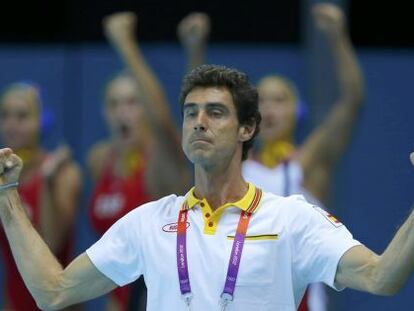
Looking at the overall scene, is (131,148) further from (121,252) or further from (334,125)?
(121,252)

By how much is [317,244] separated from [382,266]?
0.91 feet

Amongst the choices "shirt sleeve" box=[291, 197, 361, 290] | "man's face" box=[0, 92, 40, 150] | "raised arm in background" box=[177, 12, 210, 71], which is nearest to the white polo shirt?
"shirt sleeve" box=[291, 197, 361, 290]

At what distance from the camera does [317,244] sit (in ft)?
14.5

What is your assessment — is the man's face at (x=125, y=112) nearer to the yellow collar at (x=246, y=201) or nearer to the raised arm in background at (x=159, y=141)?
the raised arm in background at (x=159, y=141)

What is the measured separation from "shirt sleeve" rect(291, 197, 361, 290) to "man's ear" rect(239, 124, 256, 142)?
323 mm

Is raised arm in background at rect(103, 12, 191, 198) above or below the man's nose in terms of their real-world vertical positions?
below

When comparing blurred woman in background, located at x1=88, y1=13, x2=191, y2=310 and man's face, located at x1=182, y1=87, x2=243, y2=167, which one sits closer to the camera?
man's face, located at x1=182, y1=87, x2=243, y2=167

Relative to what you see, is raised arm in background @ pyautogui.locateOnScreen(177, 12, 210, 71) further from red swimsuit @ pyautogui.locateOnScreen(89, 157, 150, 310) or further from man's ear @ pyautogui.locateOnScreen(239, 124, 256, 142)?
man's ear @ pyautogui.locateOnScreen(239, 124, 256, 142)

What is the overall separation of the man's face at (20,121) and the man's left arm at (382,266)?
3622 millimetres

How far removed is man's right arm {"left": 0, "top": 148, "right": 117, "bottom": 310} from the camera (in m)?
4.66

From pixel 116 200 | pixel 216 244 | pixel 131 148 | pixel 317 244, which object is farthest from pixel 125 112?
pixel 317 244

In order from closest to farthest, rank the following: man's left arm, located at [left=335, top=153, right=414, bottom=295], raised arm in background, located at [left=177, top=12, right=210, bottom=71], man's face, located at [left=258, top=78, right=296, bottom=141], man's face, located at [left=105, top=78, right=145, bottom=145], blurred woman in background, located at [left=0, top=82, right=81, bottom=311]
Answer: man's left arm, located at [left=335, top=153, right=414, bottom=295] → raised arm in background, located at [left=177, top=12, right=210, bottom=71] → man's face, located at [left=258, top=78, right=296, bottom=141] → blurred woman in background, located at [left=0, top=82, right=81, bottom=311] → man's face, located at [left=105, top=78, right=145, bottom=145]

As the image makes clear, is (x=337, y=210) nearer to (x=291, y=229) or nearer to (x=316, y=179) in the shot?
(x=316, y=179)

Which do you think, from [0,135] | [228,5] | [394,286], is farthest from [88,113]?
[394,286]
